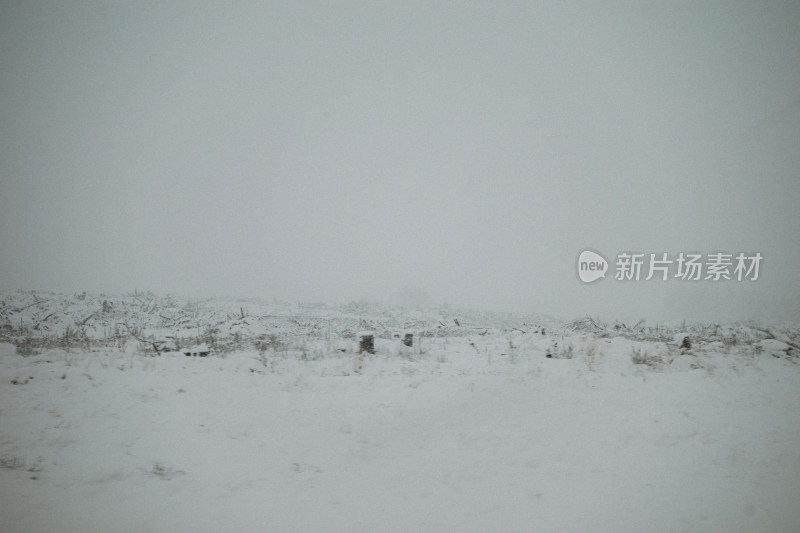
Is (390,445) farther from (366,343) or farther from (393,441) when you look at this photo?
(366,343)

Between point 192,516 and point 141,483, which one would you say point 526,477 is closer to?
point 192,516

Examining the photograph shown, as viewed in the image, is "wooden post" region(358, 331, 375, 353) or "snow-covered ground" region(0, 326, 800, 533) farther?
→ "wooden post" region(358, 331, 375, 353)

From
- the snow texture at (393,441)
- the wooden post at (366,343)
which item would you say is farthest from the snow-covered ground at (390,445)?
the wooden post at (366,343)

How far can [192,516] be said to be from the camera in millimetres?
3730

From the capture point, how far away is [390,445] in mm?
5637

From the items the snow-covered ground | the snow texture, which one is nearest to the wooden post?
the snow texture

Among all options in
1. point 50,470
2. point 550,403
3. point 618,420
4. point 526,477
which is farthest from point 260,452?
point 618,420

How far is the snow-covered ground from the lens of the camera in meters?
3.92

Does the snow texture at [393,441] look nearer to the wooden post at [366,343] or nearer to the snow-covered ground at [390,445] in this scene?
the snow-covered ground at [390,445]

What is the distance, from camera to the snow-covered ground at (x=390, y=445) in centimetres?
392

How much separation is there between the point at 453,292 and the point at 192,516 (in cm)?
9436

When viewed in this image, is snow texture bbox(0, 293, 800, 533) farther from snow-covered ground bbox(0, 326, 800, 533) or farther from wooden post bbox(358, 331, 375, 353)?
wooden post bbox(358, 331, 375, 353)

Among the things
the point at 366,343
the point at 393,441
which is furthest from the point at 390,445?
the point at 366,343

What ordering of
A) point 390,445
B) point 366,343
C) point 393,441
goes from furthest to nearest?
point 366,343
point 393,441
point 390,445
